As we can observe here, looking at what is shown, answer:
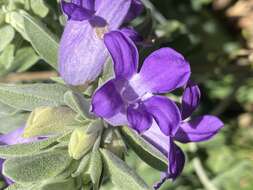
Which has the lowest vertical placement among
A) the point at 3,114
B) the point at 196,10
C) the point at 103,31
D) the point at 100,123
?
the point at 196,10

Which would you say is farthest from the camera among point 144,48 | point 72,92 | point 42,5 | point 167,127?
point 42,5

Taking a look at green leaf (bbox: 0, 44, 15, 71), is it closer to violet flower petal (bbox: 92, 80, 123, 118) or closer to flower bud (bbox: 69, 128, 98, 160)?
flower bud (bbox: 69, 128, 98, 160)

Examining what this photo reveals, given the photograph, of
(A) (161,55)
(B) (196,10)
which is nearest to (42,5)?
(A) (161,55)

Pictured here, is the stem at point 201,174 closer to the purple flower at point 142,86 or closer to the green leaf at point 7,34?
the green leaf at point 7,34

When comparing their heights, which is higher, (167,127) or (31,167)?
(167,127)

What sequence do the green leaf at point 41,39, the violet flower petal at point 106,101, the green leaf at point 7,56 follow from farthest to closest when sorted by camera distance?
the green leaf at point 7,56, the green leaf at point 41,39, the violet flower petal at point 106,101

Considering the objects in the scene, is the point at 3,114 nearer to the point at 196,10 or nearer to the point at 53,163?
the point at 53,163

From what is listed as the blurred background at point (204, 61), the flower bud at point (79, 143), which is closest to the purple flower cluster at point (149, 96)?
the flower bud at point (79, 143)
